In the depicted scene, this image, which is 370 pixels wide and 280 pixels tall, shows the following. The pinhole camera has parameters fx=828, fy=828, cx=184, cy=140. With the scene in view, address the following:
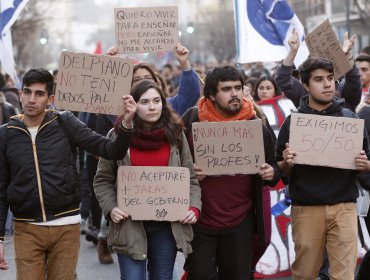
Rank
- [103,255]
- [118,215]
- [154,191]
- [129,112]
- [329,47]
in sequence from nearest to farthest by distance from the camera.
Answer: [129,112] → [118,215] → [154,191] → [329,47] → [103,255]

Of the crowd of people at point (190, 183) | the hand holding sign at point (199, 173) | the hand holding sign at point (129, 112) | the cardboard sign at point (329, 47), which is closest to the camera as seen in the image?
the hand holding sign at point (129, 112)

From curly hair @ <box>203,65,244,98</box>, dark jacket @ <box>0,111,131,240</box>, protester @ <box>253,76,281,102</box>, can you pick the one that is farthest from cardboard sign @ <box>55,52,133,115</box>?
protester @ <box>253,76,281,102</box>

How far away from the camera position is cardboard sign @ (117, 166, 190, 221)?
5207mm

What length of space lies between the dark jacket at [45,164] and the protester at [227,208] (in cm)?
77

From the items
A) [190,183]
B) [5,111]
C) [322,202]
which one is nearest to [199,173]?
[190,183]

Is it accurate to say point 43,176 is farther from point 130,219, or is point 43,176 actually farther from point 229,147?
point 229,147

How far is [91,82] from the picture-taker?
17.5 feet

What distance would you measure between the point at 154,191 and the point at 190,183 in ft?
0.81

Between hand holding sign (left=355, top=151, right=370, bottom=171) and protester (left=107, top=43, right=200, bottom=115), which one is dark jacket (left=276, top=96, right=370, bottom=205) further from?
protester (left=107, top=43, right=200, bottom=115)

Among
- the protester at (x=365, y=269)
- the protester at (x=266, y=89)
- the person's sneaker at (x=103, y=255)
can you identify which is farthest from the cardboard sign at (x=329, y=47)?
the person's sneaker at (x=103, y=255)

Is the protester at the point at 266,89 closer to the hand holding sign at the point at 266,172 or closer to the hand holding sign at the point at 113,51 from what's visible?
the hand holding sign at the point at 113,51

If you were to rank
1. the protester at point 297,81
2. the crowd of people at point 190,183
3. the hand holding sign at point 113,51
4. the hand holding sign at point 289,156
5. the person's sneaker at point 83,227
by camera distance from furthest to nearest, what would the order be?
1. the person's sneaker at point 83,227
2. the protester at point 297,81
3. the hand holding sign at point 113,51
4. the hand holding sign at point 289,156
5. the crowd of people at point 190,183

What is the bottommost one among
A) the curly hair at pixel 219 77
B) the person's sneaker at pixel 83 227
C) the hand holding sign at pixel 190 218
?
the person's sneaker at pixel 83 227

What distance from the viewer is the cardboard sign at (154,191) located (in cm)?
521
